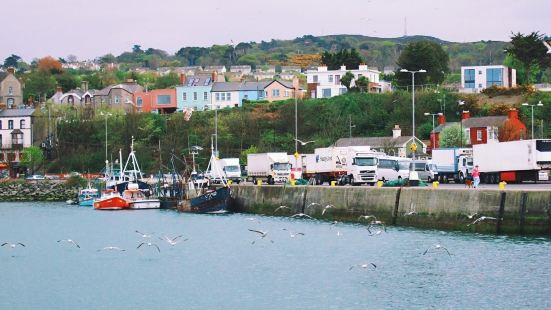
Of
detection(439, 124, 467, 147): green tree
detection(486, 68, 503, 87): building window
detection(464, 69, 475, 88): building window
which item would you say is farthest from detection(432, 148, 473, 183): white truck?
detection(464, 69, 475, 88): building window

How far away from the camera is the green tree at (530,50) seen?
12838 centimetres

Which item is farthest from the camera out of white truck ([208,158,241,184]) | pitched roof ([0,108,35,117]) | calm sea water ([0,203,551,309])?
pitched roof ([0,108,35,117])

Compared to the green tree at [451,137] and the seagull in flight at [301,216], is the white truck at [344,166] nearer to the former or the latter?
the seagull in flight at [301,216]

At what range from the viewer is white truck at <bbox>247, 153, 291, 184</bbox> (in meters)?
85.7

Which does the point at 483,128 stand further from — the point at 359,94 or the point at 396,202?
Result: the point at 396,202

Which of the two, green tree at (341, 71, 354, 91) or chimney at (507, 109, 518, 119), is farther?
green tree at (341, 71, 354, 91)

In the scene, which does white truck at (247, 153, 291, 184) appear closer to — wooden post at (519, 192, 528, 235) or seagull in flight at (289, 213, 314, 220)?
seagull in flight at (289, 213, 314, 220)

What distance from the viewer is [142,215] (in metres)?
83.8

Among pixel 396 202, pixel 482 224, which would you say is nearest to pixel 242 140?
pixel 396 202

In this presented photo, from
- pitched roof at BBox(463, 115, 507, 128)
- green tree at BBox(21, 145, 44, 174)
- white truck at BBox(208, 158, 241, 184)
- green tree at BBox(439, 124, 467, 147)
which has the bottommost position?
white truck at BBox(208, 158, 241, 184)

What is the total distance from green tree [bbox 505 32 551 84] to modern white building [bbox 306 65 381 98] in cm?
1851

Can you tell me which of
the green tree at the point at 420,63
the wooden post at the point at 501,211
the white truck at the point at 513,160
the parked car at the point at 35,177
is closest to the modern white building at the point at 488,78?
the green tree at the point at 420,63

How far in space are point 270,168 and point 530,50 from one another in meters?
53.0

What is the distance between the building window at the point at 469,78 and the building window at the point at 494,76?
267 cm
